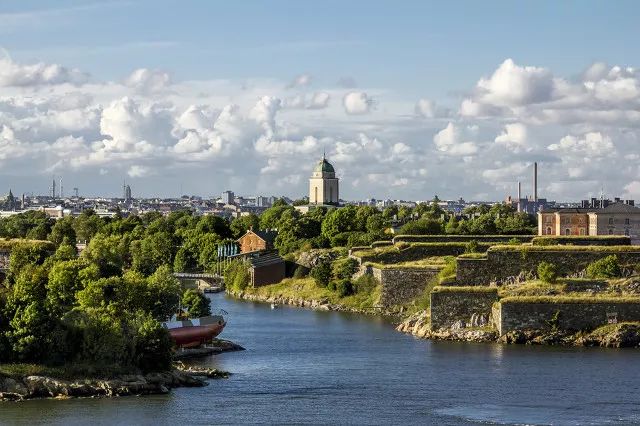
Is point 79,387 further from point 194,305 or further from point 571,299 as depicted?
point 571,299

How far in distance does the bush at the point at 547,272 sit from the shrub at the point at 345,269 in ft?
57.1

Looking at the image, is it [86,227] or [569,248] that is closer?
[569,248]

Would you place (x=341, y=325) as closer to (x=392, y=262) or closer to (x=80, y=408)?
(x=392, y=262)

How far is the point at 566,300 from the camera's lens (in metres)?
54.4

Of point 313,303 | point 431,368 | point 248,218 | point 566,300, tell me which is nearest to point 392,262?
point 313,303

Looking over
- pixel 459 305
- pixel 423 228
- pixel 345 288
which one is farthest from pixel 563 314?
pixel 423 228

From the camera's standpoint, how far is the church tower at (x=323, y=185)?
151 metres

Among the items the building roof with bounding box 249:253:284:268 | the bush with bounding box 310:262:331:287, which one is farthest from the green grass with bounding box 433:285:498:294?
the building roof with bounding box 249:253:284:268

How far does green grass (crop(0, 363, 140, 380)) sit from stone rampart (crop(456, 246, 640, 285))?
23.1m

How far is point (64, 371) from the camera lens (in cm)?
4231

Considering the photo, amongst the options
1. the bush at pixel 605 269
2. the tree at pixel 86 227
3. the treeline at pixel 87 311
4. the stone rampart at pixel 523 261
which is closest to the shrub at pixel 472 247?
the stone rampart at pixel 523 261

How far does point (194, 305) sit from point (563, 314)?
14.7 metres

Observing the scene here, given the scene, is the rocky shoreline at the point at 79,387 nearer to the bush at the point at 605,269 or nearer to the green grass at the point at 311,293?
the bush at the point at 605,269

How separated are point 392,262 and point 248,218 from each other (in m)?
50.9
